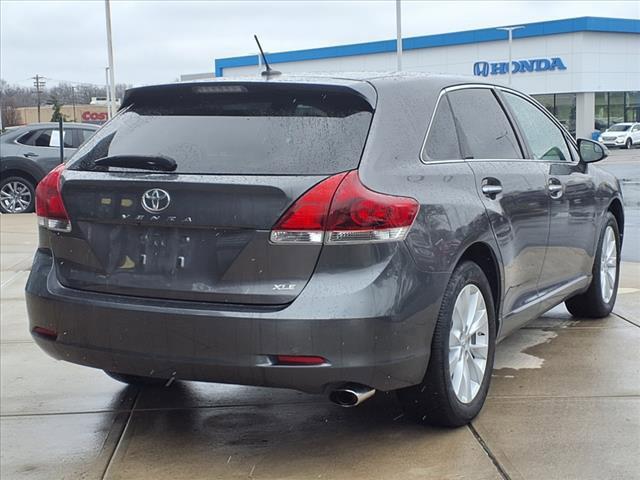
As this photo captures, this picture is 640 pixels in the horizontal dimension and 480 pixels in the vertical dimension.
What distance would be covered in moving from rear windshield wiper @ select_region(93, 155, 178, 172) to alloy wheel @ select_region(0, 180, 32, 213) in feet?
38.5

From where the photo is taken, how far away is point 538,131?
208 inches

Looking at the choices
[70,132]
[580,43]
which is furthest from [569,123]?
[70,132]

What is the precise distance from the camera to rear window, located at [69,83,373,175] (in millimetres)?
3533

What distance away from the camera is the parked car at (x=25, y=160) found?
14672mm

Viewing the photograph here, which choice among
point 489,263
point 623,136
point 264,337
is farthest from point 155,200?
point 623,136

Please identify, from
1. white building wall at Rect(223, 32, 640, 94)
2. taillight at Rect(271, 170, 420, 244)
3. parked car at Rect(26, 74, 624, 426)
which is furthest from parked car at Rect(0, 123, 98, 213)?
white building wall at Rect(223, 32, 640, 94)

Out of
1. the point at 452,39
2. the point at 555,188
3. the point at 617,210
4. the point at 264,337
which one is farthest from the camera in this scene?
the point at 452,39

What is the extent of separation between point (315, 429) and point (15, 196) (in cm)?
1201

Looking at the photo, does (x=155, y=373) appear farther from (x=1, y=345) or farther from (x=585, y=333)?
(x=585, y=333)

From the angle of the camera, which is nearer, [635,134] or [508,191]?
[508,191]

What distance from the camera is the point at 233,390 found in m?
4.77

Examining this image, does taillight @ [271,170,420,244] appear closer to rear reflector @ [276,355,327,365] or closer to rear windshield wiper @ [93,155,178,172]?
rear reflector @ [276,355,327,365]

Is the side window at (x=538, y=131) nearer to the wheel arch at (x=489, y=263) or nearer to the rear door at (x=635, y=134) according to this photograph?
the wheel arch at (x=489, y=263)

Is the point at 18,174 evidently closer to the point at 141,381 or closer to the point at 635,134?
the point at 141,381
